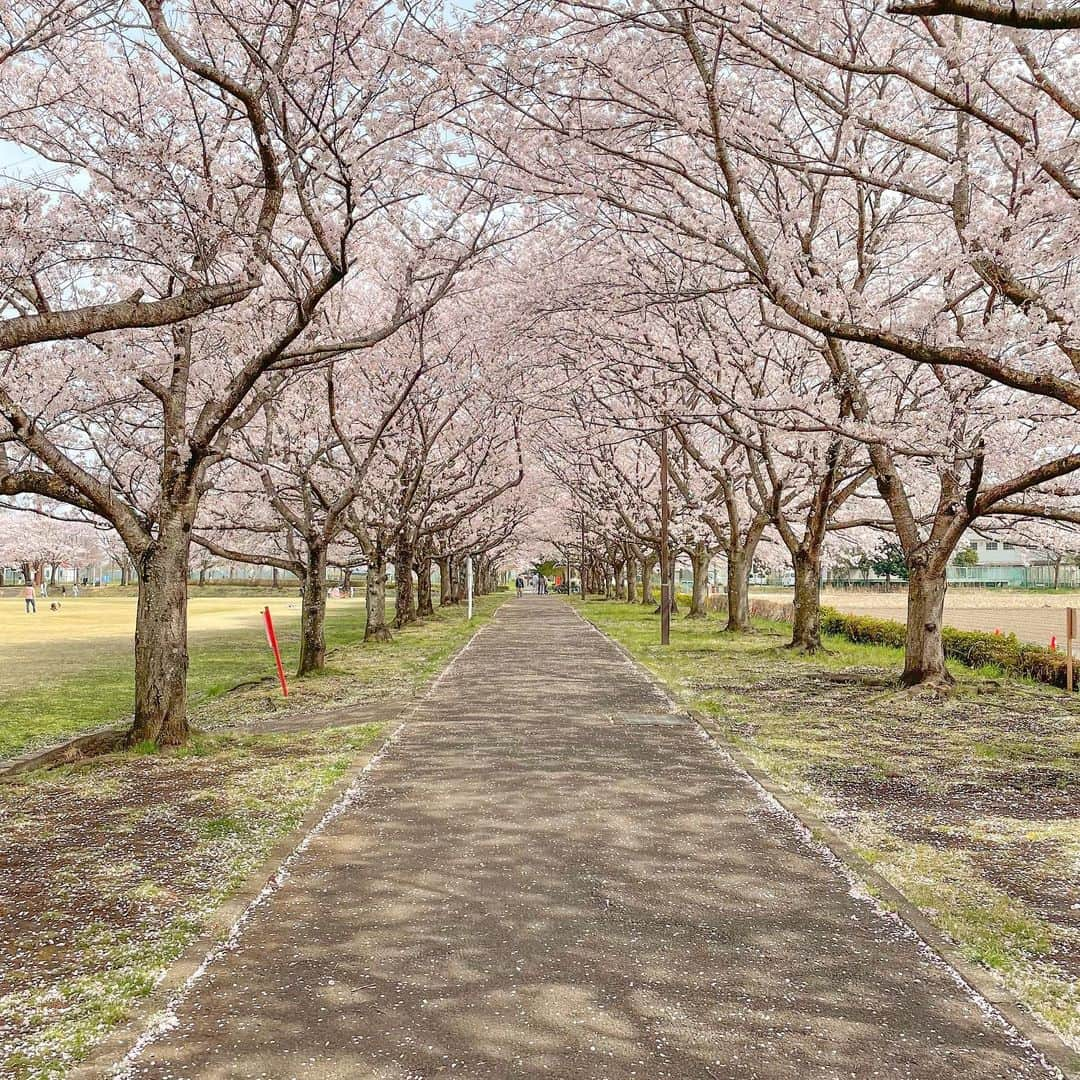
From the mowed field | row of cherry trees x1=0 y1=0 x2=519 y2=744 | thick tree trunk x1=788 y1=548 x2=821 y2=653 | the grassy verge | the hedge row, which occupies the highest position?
row of cherry trees x1=0 y1=0 x2=519 y2=744

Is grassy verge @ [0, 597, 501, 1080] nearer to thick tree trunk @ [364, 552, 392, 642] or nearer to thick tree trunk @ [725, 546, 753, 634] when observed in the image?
thick tree trunk @ [364, 552, 392, 642]

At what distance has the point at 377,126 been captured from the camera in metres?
9.83

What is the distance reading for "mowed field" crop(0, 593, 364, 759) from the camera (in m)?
12.8

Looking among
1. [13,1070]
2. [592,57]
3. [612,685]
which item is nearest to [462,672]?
[612,685]

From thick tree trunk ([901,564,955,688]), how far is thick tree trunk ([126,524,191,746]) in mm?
10047

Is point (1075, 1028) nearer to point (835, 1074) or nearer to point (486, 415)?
point (835, 1074)

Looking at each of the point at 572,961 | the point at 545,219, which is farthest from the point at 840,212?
the point at 572,961

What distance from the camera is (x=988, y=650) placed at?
17.3 m

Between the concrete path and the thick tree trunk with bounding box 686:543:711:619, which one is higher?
the thick tree trunk with bounding box 686:543:711:619

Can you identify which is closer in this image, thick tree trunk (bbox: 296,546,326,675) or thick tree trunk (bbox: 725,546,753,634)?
thick tree trunk (bbox: 296,546,326,675)

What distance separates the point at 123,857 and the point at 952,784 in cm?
685

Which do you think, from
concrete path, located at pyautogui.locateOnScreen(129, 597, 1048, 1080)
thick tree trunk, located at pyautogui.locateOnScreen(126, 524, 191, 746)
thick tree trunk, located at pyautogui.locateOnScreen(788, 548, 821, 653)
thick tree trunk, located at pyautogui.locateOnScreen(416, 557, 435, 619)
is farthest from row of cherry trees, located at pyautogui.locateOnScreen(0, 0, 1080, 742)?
thick tree trunk, located at pyautogui.locateOnScreen(416, 557, 435, 619)

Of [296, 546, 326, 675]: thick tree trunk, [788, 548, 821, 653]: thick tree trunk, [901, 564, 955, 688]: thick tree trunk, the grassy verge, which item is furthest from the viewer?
[788, 548, 821, 653]: thick tree trunk

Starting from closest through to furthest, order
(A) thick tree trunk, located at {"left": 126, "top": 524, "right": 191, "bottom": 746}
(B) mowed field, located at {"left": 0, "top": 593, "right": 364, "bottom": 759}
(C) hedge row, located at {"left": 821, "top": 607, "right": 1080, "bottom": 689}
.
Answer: (A) thick tree trunk, located at {"left": 126, "top": 524, "right": 191, "bottom": 746} < (B) mowed field, located at {"left": 0, "top": 593, "right": 364, "bottom": 759} < (C) hedge row, located at {"left": 821, "top": 607, "right": 1080, "bottom": 689}
